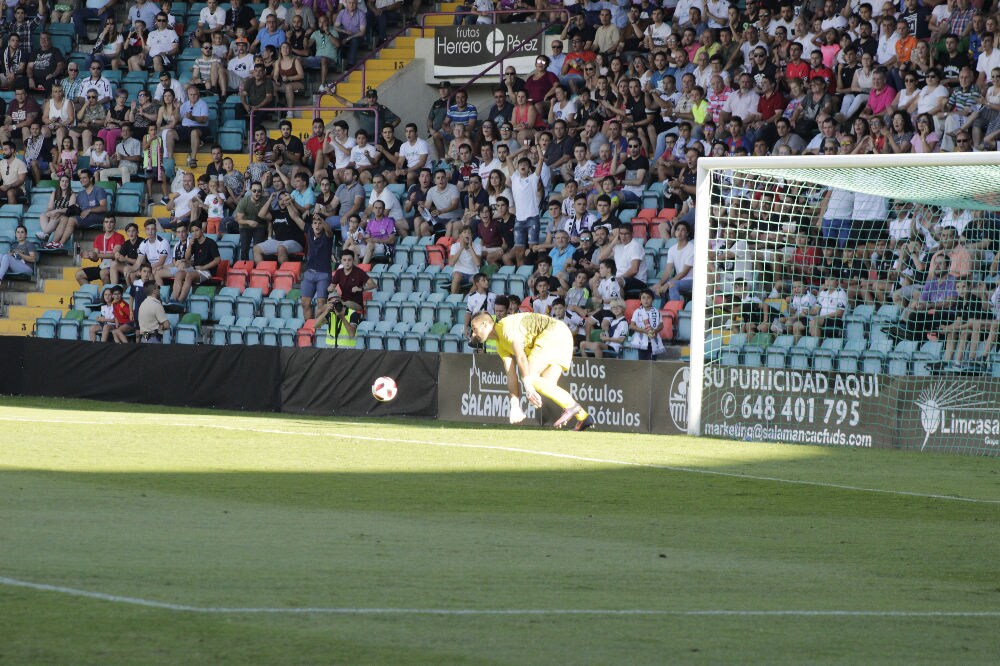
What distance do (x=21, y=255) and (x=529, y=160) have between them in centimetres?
1086

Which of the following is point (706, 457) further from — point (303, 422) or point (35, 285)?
point (35, 285)

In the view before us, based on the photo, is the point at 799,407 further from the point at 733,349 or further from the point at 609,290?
the point at 609,290

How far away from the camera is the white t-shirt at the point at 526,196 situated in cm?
2434

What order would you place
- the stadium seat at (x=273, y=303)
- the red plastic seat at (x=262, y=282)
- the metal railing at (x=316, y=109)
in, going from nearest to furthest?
1. the stadium seat at (x=273, y=303)
2. the red plastic seat at (x=262, y=282)
3. the metal railing at (x=316, y=109)

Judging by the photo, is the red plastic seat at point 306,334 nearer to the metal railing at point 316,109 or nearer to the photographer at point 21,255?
the metal railing at point 316,109

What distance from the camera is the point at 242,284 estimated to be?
2697 centimetres

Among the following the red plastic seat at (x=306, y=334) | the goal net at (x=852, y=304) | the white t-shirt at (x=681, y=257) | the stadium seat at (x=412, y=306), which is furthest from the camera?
the red plastic seat at (x=306, y=334)

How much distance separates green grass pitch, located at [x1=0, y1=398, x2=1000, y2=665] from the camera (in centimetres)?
596

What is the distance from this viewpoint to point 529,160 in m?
24.7

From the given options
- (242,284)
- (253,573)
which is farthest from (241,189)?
(253,573)

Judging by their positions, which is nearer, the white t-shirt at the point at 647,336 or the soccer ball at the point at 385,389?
the white t-shirt at the point at 647,336

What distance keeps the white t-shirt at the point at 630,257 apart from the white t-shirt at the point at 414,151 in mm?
5891

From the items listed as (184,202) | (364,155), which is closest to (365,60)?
(364,155)

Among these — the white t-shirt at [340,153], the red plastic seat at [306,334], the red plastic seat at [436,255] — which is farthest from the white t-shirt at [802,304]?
the white t-shirt at [340,153]
